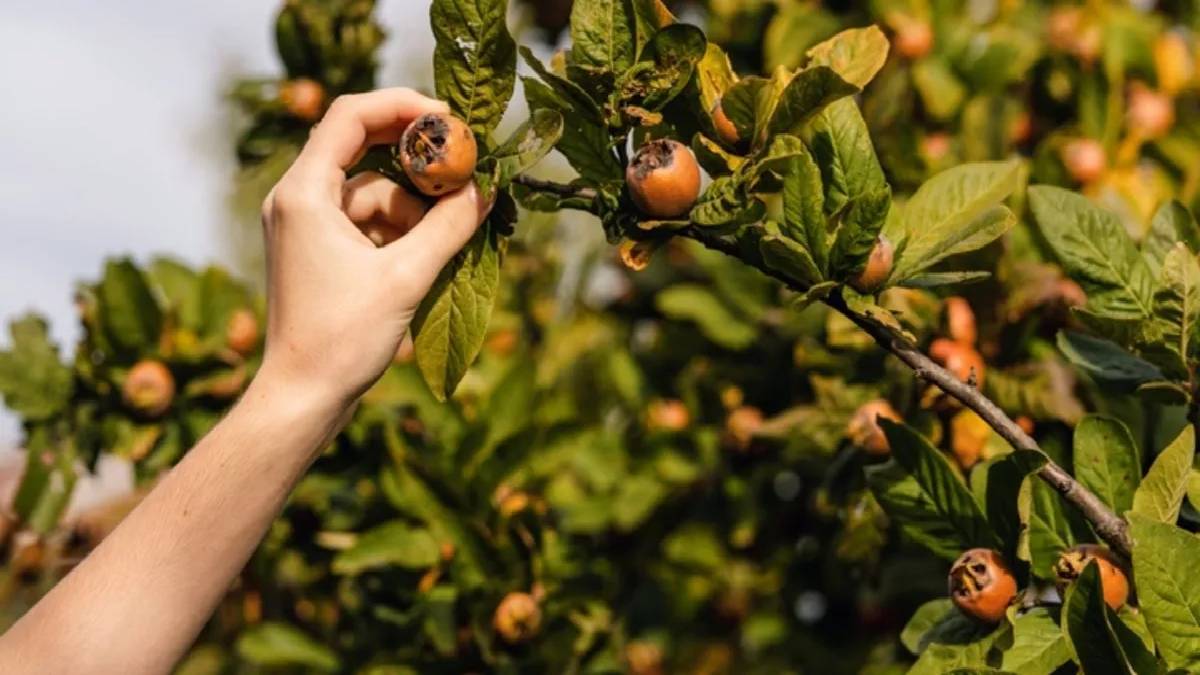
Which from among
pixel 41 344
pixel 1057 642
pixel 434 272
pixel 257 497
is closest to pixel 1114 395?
pixel 1057 642

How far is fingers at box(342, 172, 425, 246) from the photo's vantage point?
113 cm

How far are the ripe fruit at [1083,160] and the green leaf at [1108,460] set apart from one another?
97 cm

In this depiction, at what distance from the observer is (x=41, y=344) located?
6.67 feet

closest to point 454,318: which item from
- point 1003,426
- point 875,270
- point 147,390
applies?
point 875,270

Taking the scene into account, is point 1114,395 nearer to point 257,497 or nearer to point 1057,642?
point 1057,642

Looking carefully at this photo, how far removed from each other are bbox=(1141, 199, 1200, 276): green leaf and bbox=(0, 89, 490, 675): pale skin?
65cm

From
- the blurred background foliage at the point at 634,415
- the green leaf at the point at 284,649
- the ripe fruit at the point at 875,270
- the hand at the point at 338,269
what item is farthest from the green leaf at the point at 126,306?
the ripe fruit at the point at 875,270

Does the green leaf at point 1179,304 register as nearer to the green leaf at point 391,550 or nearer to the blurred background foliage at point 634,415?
the blurred background foliage at point 634,415

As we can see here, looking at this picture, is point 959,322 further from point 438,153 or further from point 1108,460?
point 438,153

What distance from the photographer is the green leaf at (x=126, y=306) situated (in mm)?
1968

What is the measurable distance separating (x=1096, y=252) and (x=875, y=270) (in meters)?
0.27

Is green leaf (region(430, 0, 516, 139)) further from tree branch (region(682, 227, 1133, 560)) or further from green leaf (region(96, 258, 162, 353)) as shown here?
green leaf (region(96, 258, 162, 353))

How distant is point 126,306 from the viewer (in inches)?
78.1

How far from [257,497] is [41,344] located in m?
1.11
